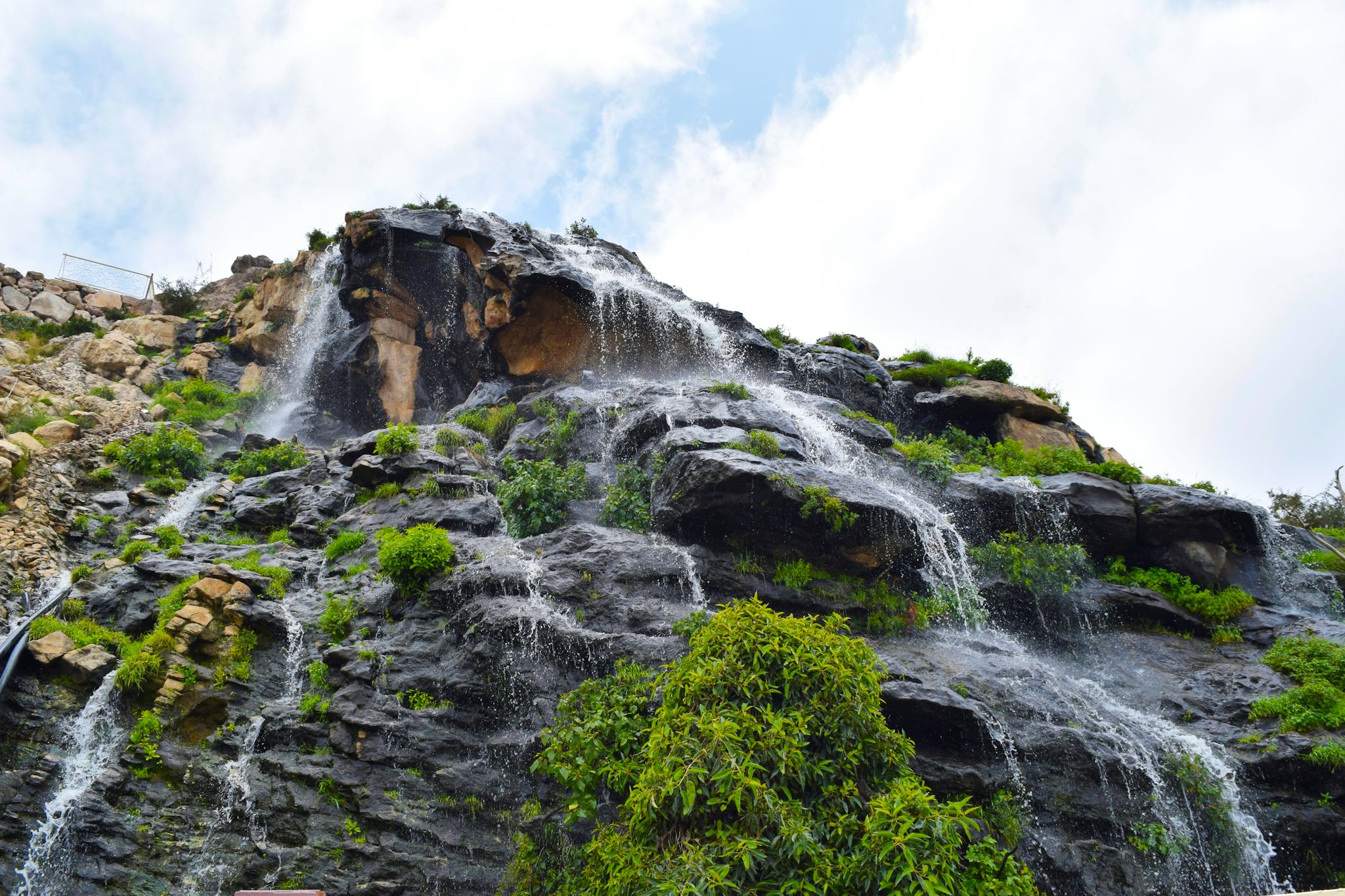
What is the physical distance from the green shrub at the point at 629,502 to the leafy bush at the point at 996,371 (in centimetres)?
1361

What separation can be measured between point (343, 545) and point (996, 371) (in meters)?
19.0

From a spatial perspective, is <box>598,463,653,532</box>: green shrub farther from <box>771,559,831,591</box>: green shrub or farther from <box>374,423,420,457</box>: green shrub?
<box>374,423,420,457</box>: green shrub

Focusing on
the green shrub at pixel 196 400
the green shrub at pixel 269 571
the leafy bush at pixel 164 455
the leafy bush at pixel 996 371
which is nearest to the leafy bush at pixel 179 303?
the green shrub at pixel 196 400

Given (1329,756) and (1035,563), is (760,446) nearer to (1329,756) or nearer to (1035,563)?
(1035,563)

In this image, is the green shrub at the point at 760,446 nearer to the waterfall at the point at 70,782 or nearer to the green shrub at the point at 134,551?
the waterfall at the point at 70,782

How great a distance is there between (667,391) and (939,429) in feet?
28.9

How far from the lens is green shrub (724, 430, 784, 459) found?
45.9 ft

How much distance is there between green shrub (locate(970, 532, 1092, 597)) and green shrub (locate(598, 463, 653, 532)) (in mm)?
6189

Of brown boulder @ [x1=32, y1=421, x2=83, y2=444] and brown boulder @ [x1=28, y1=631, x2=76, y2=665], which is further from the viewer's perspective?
brown boulder @ [x1=32, y1=421, x2=83, y2=444]

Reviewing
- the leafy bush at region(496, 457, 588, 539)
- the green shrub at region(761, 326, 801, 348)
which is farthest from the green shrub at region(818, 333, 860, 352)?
the leafy bush at region(496, 457, 588, 539)

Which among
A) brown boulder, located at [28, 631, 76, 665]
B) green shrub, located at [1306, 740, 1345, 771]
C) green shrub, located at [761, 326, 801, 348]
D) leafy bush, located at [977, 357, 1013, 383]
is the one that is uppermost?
green shrub, located at [761, 326, 801, 348]

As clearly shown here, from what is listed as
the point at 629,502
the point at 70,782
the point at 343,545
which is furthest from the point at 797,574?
the point at 70,782

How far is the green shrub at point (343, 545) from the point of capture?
14008 mm

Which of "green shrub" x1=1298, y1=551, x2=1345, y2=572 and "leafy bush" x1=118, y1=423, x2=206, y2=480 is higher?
"leafy bush" x1=118, y1=423, x2=206, y2=480
